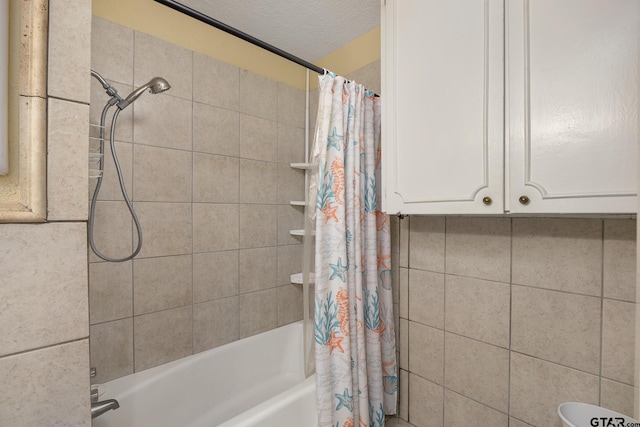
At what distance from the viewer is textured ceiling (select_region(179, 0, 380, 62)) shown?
151 cm

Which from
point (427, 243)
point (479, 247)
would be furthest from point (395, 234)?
point (479, 247)

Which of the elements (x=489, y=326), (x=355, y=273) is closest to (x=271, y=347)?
(x=355, y=273)

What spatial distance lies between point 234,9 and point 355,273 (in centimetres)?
153

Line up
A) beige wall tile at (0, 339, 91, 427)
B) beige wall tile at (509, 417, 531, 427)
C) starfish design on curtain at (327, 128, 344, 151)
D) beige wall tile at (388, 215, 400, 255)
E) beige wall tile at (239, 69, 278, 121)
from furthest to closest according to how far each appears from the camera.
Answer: beige wall tile at (239, 69, 278, 121) < beige wall tile at (388, 215, 400, 255) < starfish design on curtain at (327, 128, 344, 151) < beige wall tile at (509, 417, 531, 427) < beige wall tile at (0, 339, 91, 427)

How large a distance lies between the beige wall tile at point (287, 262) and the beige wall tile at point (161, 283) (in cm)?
60

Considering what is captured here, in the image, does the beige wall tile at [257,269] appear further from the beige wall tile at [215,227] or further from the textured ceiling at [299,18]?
the textured ceiling at [299,18]

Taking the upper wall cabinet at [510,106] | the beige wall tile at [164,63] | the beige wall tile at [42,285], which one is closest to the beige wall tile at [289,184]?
the beige wall tile at [164,63]

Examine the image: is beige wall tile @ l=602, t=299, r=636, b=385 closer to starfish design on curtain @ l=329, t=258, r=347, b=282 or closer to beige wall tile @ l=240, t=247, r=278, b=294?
starfish design on curtain @ l=329, t=258, r=347, b=282

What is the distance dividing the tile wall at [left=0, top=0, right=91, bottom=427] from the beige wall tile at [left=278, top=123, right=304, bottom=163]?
58.0 inches

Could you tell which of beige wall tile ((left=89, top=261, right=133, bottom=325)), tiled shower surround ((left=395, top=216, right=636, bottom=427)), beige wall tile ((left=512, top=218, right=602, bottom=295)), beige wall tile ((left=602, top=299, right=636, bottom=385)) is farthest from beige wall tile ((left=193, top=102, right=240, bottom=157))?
beige wall tile ((left=602, top=299, right=636, bottom=385))

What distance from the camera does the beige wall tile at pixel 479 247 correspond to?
1.16m

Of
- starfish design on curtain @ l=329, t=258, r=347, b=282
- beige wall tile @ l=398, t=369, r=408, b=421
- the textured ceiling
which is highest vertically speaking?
the textured ceiling

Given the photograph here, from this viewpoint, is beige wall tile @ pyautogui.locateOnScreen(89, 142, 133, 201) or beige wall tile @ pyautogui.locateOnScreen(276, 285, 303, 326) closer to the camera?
beige wall tile @ pyautogui.locateOnScreen(89, 142, 133, 201)

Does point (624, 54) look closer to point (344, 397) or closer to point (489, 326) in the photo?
point (489, 326)
